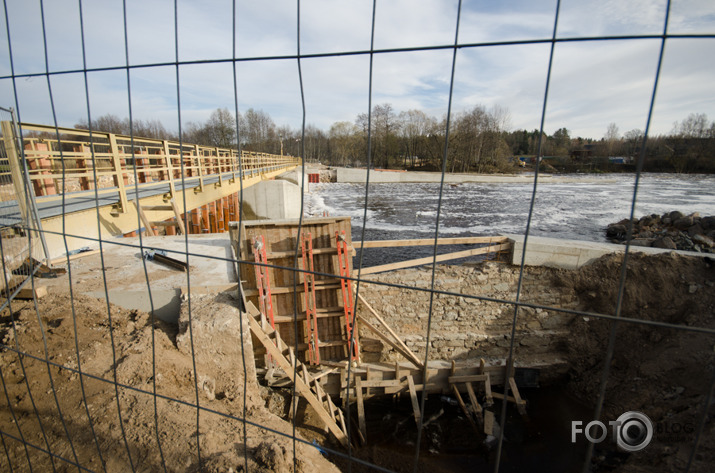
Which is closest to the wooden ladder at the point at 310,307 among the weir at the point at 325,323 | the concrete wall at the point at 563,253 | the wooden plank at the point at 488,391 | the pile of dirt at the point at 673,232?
the weir at the point at 325,323

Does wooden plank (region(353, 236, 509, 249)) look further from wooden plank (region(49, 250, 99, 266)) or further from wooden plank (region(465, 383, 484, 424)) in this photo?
wooden plank (region(49, 250, 99, 266))

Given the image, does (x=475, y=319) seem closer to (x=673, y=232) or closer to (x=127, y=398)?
(x=127, y=398)

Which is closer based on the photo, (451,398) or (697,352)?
(697,352)

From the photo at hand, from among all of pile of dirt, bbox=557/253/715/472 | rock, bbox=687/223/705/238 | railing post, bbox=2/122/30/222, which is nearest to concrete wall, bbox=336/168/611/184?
rock, bbox=687/223/705/238

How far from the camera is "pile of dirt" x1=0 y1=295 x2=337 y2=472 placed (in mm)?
2719

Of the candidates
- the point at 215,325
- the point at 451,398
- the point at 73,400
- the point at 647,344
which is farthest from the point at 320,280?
the point at 647,344

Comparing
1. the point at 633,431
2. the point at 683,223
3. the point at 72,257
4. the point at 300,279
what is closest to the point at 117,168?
the point at 72,257

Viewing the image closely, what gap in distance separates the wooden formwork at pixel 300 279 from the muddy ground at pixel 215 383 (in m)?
1.42

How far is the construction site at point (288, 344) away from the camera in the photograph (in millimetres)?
3074

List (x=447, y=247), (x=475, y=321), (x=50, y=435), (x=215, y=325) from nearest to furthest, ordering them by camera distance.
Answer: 1. (x=50, y=435)
2. (x=215, y=325)
3. (x=475, y=321)
4. (x=447, y=247)

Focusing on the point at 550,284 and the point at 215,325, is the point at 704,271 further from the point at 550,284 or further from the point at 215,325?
the point at 215,325

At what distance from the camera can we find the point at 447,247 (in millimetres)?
14750

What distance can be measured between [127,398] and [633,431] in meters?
8.66

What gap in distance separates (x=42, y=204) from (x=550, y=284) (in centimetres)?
1145
